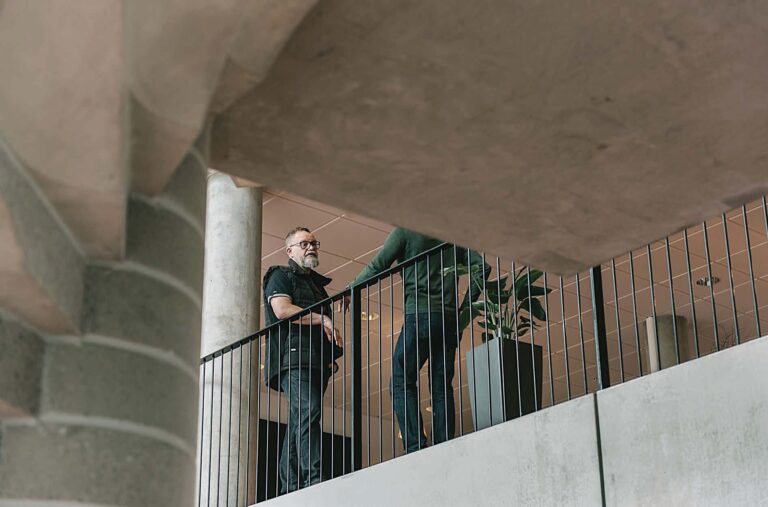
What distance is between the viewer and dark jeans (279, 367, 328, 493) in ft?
21.6

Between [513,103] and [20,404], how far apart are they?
4.17ft

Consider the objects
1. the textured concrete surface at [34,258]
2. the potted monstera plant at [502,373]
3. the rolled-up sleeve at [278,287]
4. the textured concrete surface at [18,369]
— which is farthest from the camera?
the rolled-up sleeve at [278,287]

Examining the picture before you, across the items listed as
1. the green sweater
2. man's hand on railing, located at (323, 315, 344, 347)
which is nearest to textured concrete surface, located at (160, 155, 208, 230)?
the green sweater

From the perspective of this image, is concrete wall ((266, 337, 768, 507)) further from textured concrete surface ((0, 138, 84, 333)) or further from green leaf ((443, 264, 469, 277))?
textured concrete surface ((0, 138, 84, 333))

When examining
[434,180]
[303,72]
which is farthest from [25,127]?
[434,180]

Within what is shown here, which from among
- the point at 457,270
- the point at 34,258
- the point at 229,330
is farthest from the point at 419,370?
the point at 34,258

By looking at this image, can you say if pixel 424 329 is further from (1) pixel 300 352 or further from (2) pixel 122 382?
(2) pixel 122 382

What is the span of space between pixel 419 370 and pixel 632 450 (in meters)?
1.82

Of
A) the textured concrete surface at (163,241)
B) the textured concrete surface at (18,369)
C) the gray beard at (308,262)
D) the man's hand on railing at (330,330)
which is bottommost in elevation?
the textured concrete surface at (18,369)

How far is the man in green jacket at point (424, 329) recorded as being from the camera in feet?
20.0

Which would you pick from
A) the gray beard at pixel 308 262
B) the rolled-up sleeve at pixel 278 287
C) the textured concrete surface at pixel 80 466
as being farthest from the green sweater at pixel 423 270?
the textured concrete surface at pixel 80 466

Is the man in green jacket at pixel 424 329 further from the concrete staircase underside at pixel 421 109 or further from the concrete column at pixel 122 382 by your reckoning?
the concrete column at pixel 122 382

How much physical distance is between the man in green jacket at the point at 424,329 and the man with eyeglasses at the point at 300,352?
52 cm

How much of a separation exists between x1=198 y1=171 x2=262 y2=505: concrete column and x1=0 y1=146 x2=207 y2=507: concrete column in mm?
5776
